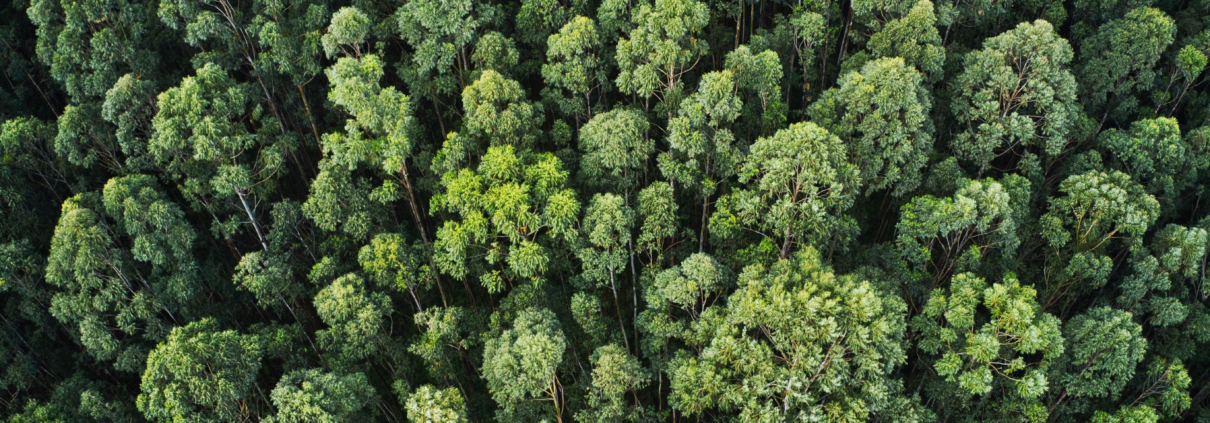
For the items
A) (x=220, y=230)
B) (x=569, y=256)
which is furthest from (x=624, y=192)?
(x=220, y=230)

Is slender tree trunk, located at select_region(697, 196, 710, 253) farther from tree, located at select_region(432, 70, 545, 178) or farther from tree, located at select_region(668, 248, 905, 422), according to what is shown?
tree, located at select_region(432, 70, 545, 178)

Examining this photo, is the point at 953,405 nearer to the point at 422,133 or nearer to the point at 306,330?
the point at 422,133

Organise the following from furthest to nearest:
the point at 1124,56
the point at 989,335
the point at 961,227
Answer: the point at 1124,56 → the point at 961,227 → the point at 989,335

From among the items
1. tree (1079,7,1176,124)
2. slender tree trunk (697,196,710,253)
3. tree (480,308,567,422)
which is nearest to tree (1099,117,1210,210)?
tree (1079,7,1176,124)

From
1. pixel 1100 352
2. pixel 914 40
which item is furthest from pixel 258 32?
pixel 1100 352

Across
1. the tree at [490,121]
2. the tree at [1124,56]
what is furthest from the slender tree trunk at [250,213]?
the tree at [1124,56]

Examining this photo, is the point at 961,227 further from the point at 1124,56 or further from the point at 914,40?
the point at 1124,56
